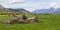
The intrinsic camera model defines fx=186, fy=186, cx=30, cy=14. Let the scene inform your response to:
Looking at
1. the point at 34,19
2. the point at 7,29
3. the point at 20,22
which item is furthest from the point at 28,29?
the point at 34,19

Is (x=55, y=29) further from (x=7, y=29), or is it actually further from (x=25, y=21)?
(x=25, y=21)

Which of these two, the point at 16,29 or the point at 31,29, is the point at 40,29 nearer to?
the point at 31,29

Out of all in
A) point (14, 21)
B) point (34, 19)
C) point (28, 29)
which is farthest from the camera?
point (34, 19)

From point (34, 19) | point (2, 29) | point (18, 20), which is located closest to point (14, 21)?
point (18, 20)

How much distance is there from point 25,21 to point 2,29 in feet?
19.7

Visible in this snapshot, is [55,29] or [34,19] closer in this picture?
[55,29]

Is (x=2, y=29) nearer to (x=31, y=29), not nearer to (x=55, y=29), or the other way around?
(x=31, y=29)

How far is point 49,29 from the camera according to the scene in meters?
16.7

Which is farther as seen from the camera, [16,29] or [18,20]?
[18,20]

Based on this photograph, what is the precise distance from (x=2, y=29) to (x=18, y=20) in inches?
224

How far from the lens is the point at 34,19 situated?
23734 mm

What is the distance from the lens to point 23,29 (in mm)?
16703

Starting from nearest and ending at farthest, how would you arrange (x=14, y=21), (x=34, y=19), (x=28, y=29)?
1. (x=28, y=29)
2. (x=14, y=21)
3. (x=34, y=19)

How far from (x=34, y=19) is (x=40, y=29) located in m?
7.11
